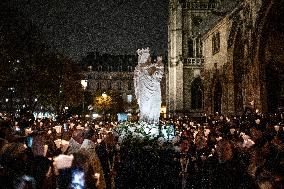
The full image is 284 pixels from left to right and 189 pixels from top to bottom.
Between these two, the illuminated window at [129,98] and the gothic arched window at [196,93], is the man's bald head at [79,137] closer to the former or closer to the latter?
the gothic arched window at [196,93]

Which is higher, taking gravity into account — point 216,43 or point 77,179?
point 216,43

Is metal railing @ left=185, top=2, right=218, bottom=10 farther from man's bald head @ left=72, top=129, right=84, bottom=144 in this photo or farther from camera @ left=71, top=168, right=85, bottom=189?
camera @ left=71, top=168, right=85, bottom=189

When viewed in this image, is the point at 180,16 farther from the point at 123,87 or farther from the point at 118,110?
the point at 123,87

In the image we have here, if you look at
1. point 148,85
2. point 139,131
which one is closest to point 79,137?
point 139,131

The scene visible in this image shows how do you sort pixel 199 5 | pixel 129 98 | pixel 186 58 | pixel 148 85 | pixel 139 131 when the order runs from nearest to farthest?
1. pixel 139 131
2. pixel 148 85
3. pixel 199 5
4. pixel 186 58
5. pixel 129 98

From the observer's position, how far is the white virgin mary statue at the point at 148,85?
1834cm

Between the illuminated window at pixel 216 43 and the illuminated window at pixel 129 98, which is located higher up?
the illuminated window at pixel 216 43

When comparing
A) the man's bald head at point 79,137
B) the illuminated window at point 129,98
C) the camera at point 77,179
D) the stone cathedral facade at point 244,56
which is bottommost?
the camera at point 77,179

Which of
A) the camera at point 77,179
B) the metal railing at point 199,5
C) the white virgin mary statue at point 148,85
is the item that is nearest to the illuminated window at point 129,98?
the metal railing at point 199,5

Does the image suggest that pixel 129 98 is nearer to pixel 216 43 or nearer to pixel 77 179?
pixel 216 43

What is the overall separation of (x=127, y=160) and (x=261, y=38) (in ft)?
→ 57.5

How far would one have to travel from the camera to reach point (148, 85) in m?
18.4

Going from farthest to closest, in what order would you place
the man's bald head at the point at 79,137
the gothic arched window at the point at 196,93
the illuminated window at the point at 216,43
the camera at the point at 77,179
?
1. the gothic arched window at the point at 196,93
2. the illuminated window at the point at 216,43
3. the man's bald head at the point at 79,137
4. the camera at the point at 77,179

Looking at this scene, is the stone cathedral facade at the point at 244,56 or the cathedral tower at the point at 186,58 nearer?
the stone cathedral facade at the point at 244,56
